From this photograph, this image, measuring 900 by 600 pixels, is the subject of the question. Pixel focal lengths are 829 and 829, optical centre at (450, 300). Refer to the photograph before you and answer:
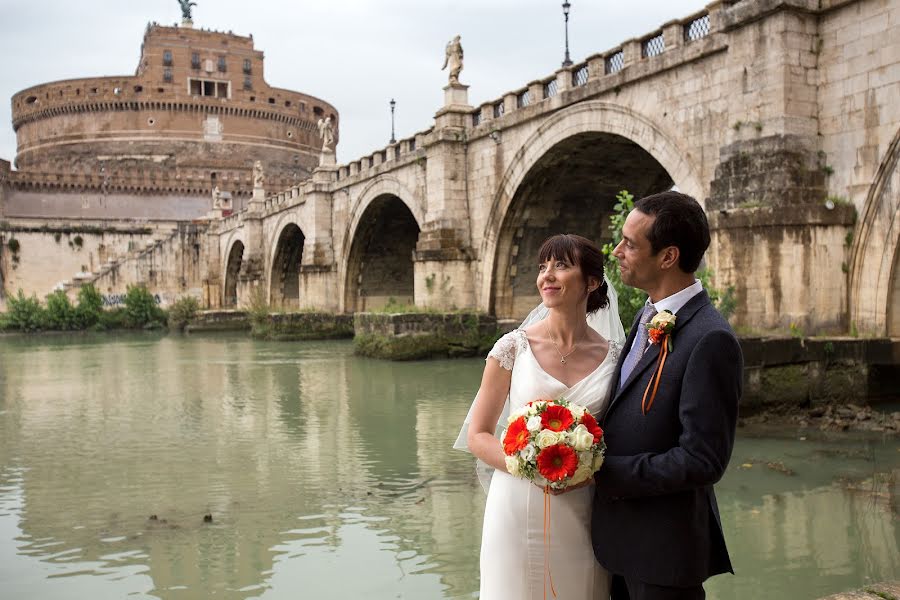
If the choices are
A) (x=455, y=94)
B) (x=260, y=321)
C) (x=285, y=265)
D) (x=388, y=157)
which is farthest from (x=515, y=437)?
(x=285, y=265)

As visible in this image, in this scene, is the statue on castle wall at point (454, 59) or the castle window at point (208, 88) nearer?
the statue on castle wall at point (454, 59)

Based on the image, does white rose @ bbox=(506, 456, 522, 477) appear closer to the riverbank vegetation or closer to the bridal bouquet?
the bridal bouquet

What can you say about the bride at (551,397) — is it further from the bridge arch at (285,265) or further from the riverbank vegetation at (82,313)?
the riverbank vegetation at (82,313)

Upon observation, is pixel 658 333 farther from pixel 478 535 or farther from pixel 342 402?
pixel 342 402

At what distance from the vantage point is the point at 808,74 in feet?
35.8

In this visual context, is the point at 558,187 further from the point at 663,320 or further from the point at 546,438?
the point at 546,438

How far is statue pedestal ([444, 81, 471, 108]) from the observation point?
20609 mm

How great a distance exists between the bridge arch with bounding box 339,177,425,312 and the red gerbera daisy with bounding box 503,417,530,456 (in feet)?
81.4

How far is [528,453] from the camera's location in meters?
2.21

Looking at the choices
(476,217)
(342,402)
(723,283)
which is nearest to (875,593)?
(723,283)

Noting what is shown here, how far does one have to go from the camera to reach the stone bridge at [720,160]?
1046 cm

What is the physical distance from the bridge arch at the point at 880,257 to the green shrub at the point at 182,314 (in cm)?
3225

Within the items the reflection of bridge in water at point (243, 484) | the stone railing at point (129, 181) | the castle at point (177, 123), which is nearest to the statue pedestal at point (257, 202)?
the castle at point (177, 123)

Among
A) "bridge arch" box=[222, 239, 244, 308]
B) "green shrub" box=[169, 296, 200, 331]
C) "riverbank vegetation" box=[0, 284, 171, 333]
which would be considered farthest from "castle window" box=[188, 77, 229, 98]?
"green shrub" box=[169, 296, 200, 331]
